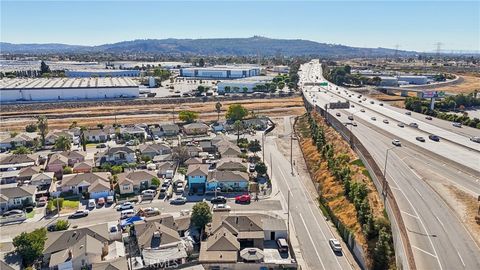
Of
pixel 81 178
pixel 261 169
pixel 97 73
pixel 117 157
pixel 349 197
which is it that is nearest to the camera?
pixel 349 197

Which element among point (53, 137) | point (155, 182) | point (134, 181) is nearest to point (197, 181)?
point (155, 182)

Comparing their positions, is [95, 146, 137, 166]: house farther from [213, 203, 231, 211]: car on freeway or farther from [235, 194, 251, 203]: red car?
[235, 194, 251, 203]: red car

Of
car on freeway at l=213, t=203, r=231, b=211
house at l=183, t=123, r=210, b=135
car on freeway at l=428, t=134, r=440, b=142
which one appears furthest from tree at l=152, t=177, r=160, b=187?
car on freeway at l=428, t=134, r=440, b=142

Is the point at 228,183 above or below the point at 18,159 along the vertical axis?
below

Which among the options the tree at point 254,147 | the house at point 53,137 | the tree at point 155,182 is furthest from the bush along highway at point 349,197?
the house at point 53,137

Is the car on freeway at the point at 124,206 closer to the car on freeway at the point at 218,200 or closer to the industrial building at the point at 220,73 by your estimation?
the car on freeway at the point at 218,200

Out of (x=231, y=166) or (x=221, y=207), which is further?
(x=231, y=166)

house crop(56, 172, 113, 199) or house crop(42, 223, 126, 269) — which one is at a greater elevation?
house crop(56, 172, 113, 199)

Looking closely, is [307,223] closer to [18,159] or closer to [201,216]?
[201,216]
